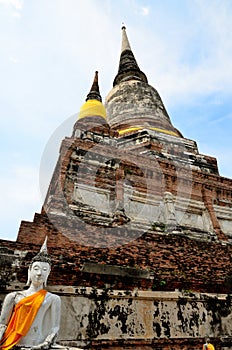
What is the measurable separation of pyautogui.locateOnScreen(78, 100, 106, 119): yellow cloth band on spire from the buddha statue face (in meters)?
11.0

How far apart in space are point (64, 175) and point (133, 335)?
217 inches

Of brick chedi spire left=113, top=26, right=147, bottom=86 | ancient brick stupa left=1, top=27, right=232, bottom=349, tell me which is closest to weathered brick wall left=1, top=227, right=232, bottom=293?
ancient brick stupa left=1, top=27, right=232, bottom=349

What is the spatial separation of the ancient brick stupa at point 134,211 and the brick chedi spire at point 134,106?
0.07 meters

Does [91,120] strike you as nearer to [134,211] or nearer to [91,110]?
[91,110]

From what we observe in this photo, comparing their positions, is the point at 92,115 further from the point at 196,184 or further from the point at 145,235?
the point at 145,235

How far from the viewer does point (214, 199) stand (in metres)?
11.7

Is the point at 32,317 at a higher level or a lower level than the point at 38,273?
lower

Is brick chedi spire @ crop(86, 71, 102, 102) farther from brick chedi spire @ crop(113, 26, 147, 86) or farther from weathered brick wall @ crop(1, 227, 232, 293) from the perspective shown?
weathered brick wall @ crop(1, 227, 232, 293)

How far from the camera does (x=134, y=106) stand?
1830 cm

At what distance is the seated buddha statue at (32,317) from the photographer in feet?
11.0

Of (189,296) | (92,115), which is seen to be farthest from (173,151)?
(189,296)

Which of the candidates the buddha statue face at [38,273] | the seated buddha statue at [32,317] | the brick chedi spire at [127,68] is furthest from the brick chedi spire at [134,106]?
the seated buddha statue at [32,317]

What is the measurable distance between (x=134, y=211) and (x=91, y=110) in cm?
622

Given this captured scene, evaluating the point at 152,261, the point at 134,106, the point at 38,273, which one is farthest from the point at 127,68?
the point at 38,273
